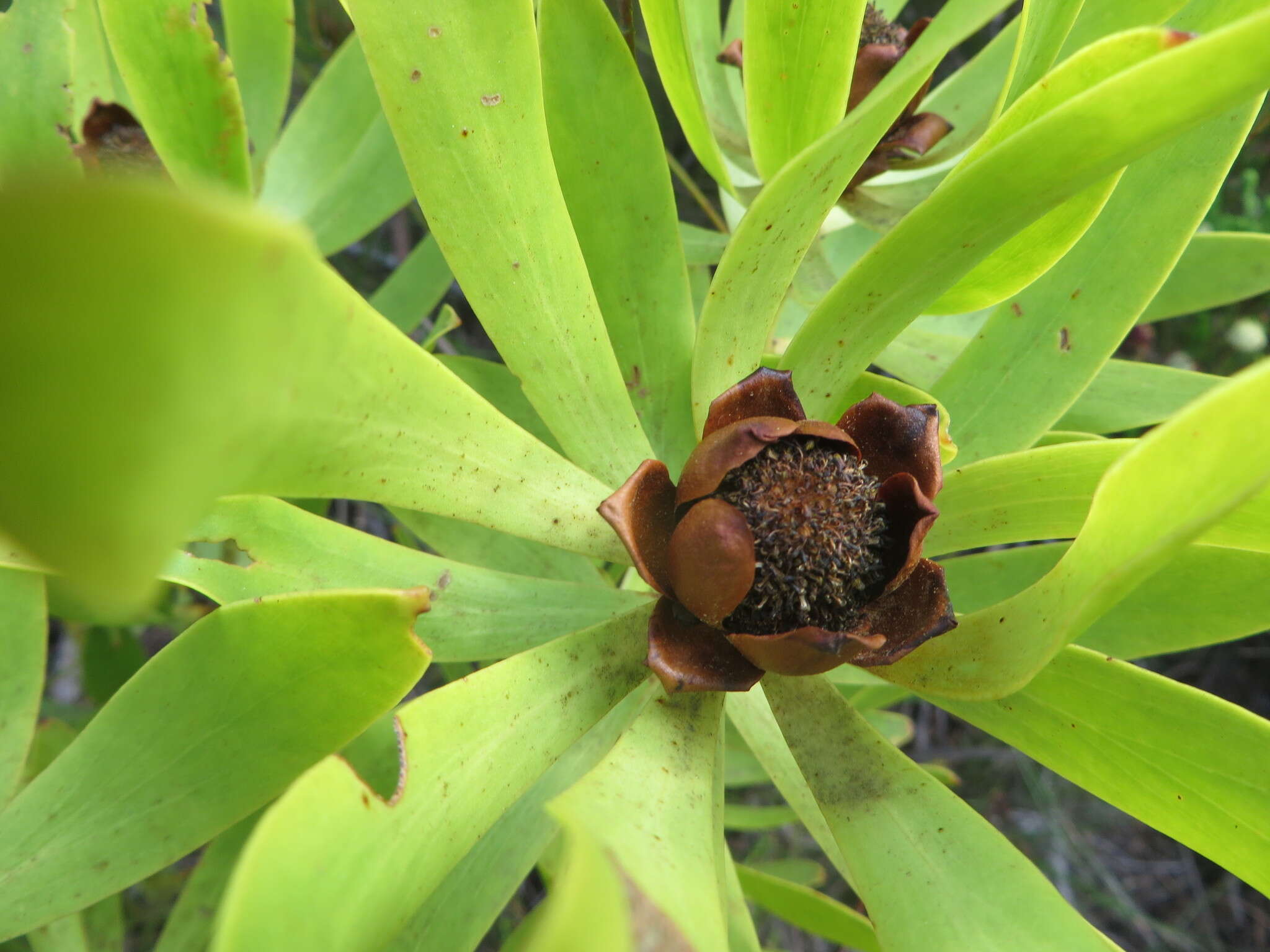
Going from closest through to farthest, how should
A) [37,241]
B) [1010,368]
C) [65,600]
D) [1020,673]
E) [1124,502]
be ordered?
[37,241], [1124,502], [1020,673], [1010,368], [65,600]

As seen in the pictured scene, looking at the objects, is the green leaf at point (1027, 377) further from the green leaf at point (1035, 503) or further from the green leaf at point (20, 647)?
the green leaf at point (20, 647)

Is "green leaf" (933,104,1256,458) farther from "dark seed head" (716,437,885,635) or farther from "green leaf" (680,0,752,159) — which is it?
"green leaf" (680,0,752,159)

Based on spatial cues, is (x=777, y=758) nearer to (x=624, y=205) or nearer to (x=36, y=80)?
(x=624, y=205)

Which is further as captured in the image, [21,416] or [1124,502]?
[1124,502]

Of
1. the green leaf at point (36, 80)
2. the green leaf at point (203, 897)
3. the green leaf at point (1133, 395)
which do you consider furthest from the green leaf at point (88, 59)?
the green leaf at point (1133, 395)

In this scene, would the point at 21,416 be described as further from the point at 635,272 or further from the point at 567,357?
the point at 635,272

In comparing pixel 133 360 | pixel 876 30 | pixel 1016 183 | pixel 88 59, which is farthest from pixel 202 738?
pixel 876 30

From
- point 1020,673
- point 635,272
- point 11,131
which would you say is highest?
point 11,131

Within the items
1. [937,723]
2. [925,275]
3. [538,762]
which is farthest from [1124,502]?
[937,723]
